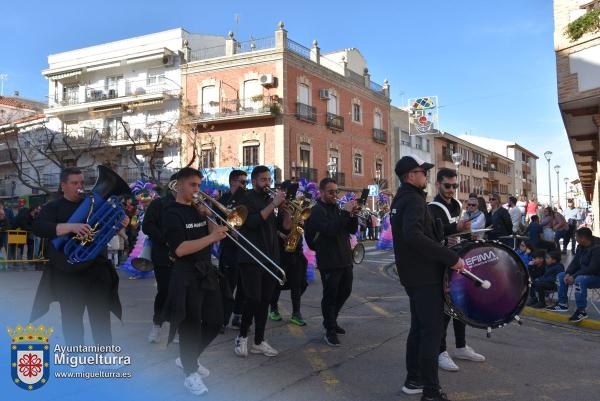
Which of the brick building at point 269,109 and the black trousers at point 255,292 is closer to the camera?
the black trousers at point 255,292

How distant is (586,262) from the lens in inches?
301

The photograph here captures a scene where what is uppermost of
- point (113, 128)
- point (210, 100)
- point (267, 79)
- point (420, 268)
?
point (267, 79)

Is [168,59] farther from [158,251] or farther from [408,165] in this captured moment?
[408,165]

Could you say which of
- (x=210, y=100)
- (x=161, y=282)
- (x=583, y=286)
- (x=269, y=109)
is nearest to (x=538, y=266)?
(x=583, y=286)

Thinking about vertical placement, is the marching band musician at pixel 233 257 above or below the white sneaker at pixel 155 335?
above

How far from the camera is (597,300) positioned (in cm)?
861

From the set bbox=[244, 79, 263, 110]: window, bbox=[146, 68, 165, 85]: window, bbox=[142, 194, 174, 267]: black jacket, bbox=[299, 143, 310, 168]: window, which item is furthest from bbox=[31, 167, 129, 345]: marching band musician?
bbox=[146, 68, 165, 85]: window

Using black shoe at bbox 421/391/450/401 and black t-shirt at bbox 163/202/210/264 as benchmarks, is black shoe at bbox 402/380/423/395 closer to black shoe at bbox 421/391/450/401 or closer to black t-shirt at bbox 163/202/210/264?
black shoe at bbox 421/391/450/401

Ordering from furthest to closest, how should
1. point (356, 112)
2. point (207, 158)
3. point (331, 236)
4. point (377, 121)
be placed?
1. point (377, 121)
2. point (356, 112)
3. point (207, 158)
4. point (331, 236)

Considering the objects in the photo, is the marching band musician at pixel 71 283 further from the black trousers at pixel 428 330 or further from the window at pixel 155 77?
the window at pixel 155 77

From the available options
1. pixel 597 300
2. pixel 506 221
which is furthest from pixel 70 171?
pixel 597 300

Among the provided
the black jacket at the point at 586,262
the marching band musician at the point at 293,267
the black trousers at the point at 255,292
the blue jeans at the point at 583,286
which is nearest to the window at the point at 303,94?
the black jacket at the point at 586,262

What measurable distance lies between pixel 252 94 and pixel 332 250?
27.2m

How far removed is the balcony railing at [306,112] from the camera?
3200 centimetres
